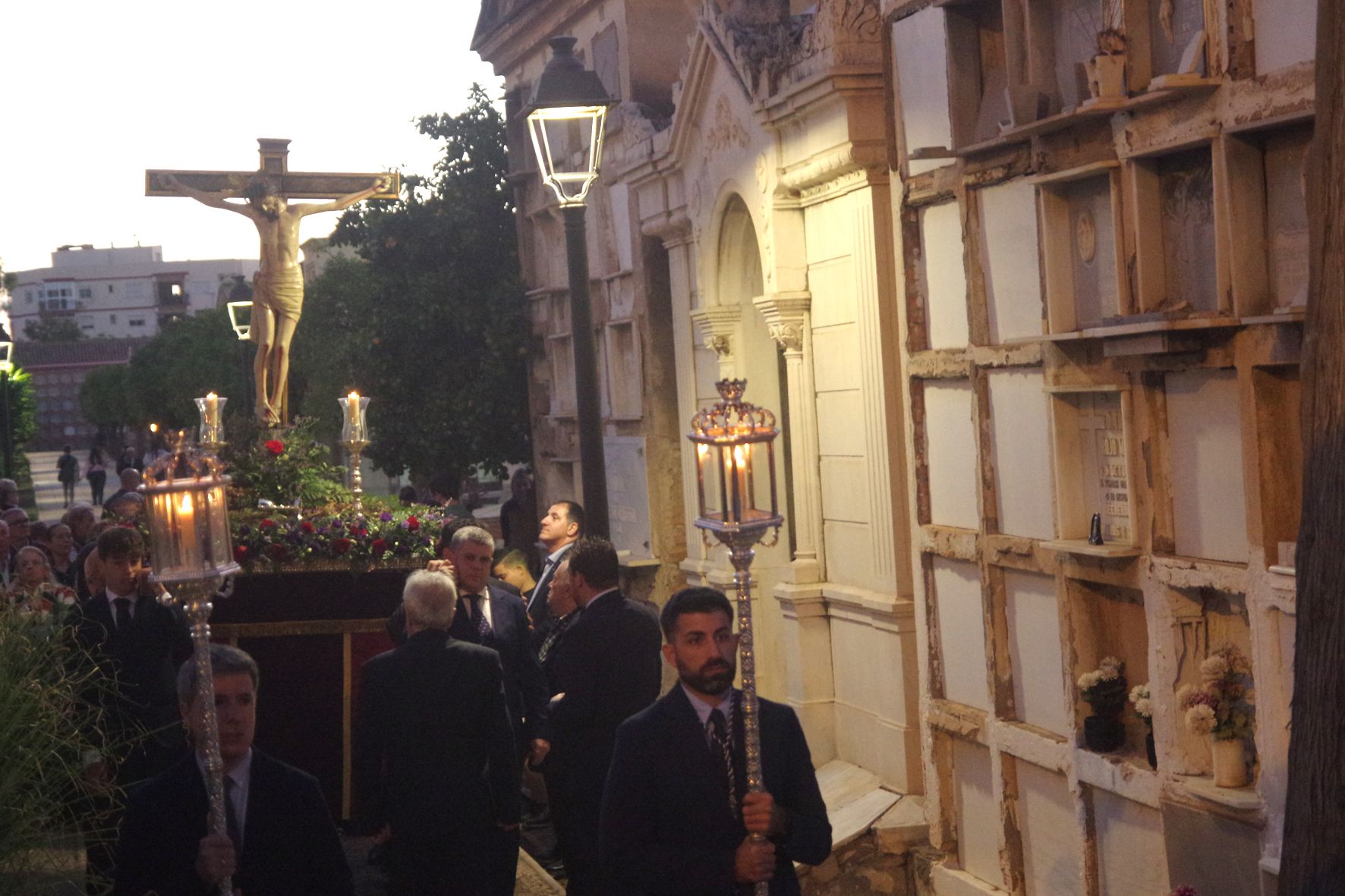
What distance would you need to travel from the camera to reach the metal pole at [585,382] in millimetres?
9555

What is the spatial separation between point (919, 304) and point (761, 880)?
498 centimetres

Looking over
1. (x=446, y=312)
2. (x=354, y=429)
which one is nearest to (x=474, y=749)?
(x=354, y=429)

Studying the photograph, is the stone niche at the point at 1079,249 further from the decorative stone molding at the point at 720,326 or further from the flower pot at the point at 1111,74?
the decorative stone molding at the point at 720,326

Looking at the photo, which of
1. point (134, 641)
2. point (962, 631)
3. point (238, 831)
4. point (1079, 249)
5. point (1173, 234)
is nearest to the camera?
point (238, 831)

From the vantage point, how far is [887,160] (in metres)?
9.63

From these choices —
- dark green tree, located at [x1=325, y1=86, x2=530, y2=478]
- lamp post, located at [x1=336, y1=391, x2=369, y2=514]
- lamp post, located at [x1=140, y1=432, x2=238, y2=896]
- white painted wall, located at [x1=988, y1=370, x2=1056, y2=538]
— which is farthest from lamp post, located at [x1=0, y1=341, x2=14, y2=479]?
lamp post, located at [x1=140, y1=432, x2=238, y2=896]

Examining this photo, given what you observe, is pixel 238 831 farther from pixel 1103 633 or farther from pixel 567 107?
pixel 567 107

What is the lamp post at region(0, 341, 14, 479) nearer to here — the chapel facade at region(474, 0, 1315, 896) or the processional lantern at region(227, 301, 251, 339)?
the processional lantern at region(227, 301, 251, 339)

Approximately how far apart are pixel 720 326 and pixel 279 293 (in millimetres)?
3355

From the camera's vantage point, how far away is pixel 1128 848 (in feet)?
24.1

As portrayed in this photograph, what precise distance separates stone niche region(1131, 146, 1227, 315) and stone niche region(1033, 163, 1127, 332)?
0.28 meters

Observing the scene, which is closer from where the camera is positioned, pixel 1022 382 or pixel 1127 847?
pixel 1127 847

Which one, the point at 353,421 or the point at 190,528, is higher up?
the point at 353,421

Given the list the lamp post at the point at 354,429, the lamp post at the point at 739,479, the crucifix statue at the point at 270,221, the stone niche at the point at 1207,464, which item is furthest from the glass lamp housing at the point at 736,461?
Result: the crucifix statue at the point at 270,221
